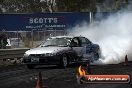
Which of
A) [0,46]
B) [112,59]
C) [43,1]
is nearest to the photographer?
[112,59]

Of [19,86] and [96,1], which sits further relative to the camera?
[96,1]

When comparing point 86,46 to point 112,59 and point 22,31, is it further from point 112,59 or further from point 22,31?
point 22,31

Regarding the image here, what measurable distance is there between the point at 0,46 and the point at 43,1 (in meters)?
44.4

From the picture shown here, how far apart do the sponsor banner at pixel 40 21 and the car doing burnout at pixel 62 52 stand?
14899 millimetres

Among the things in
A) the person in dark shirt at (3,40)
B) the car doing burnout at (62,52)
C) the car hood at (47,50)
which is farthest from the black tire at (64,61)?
the person in dark shirt at (3,40)

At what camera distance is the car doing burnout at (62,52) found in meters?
18.0


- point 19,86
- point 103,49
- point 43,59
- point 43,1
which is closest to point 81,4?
point 43,1

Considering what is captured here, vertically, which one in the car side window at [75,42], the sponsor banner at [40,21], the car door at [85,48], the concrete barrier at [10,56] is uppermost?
the sponsor banner at [40,21]

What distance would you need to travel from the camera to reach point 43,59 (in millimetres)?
17969

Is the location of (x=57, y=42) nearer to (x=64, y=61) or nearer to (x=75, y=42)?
(x=75, y=42)

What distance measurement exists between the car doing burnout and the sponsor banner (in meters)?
14.9

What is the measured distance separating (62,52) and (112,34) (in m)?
12.1

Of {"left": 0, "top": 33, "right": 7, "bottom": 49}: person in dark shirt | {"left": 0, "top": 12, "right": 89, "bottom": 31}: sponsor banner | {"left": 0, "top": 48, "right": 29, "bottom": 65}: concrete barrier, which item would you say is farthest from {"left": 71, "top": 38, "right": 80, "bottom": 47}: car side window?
{"left": 0, "top": 12, "right": 89, "bottom": 31}: sponsor banner

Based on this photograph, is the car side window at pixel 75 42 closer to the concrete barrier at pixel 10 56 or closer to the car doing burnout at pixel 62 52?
the car doing burnout at pixel 62 52
